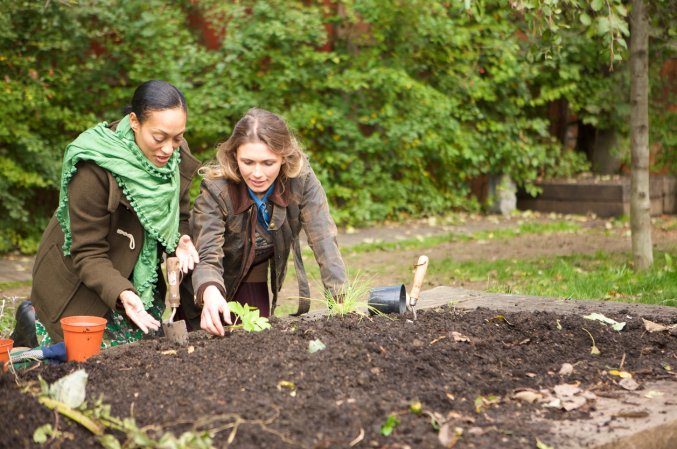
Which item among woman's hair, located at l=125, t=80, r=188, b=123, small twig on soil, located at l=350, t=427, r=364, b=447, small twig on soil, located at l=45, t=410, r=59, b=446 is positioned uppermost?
woman's hair, located at l=125, t=80, r=188, b=123

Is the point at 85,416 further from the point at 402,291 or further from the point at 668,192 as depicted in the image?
the point at 668,192

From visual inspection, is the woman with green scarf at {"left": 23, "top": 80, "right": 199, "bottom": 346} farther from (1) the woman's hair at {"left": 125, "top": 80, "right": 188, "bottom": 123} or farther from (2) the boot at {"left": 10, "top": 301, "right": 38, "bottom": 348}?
(2) the boot at {"left": 10, "top": 301, "right": 38, "bottom": 348}

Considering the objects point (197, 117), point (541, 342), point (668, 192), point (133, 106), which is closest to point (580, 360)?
point (541, 342)

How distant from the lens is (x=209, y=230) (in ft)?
12.4

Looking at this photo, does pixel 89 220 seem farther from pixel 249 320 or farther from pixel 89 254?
pixel 249 320

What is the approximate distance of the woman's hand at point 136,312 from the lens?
11.0 feet

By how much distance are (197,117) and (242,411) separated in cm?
700

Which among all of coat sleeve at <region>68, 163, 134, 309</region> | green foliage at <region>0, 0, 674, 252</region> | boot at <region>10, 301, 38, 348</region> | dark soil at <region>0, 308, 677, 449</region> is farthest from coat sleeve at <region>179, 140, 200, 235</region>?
green foliage at <region>0, 0, 674, 252</region>

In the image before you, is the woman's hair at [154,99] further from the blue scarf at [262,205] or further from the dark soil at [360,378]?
the dark soil at [360,378]

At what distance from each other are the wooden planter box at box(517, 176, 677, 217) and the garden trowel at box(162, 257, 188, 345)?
8.54 m

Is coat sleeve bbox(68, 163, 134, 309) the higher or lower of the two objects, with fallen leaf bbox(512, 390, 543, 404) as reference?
higher

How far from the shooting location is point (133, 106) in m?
3.71

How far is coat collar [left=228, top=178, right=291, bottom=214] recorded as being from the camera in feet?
12.7

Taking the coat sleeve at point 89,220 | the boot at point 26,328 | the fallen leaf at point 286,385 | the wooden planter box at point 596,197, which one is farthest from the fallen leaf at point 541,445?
the wooden planter box at point 596,197
